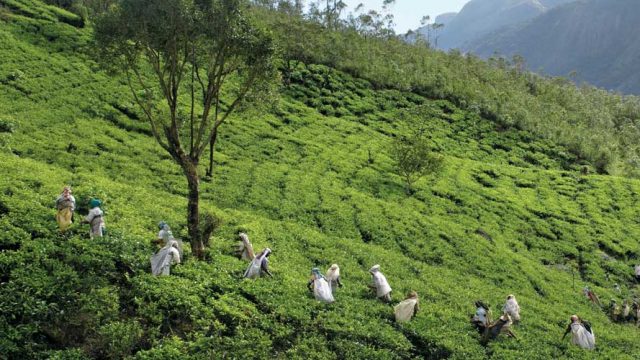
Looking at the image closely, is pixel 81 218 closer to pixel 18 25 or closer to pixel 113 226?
pixel 113 226

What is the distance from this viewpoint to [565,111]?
100m

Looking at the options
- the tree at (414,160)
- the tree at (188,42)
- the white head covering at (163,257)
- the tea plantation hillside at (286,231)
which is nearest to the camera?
the tea plantation hillside at (286,231)

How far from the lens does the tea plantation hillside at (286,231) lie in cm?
1780

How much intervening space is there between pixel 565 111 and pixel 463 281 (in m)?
83.8

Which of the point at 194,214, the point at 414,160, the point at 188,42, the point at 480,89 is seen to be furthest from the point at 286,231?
the point at 480,89

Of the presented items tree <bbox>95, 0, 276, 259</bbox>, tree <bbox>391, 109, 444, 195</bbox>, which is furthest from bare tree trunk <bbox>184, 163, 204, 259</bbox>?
tree <bbox>391, 109, 444, 195</bbox>

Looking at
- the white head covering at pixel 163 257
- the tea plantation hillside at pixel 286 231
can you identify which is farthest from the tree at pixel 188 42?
the tea plantation hillside at pixel 286 231

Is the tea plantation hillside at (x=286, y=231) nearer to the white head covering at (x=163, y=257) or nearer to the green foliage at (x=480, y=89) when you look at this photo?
the white head covering at (x=163, y=257)

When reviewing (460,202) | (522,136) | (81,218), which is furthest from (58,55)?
(522,136)

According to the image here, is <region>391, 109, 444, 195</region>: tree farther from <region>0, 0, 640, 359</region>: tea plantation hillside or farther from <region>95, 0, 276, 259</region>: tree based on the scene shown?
<region>95, 0, 276, 259</region>: tree

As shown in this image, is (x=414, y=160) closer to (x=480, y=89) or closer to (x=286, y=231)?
(x=286, y=231)

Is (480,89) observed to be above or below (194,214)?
above

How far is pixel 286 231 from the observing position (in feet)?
106

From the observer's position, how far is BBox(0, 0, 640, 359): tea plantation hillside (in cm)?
1780
